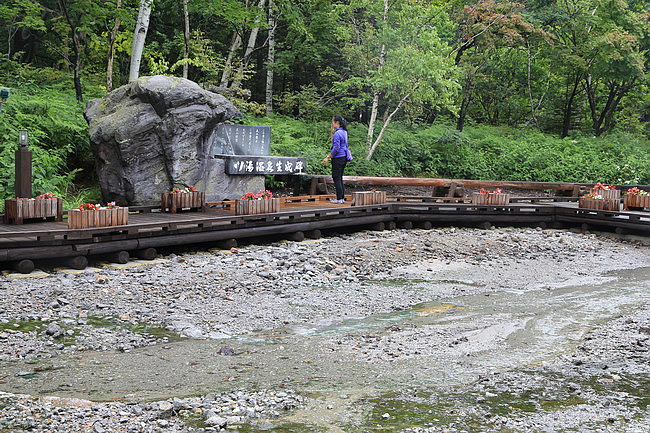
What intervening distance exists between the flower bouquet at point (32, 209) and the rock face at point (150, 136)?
2.65 metres

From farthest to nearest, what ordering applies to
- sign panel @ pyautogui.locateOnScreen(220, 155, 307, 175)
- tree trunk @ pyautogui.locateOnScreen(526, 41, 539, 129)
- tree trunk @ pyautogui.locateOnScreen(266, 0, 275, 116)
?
tree trunk @ pyautogui.locateOnScreen(526, 41, 539, 129) < tree trunk @ pyautogui.locateOnScreen(266, 0, 275, 116) < sign panel @ pyautogui.locateOnScreen(220, 155, 307, 175)

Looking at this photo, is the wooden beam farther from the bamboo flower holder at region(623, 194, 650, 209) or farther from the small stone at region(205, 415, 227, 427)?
the small stone at region(205, 415, 227, 427)

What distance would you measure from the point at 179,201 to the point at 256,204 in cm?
177

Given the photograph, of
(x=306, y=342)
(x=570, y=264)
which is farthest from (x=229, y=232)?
(x=570, y=264)

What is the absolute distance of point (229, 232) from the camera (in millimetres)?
12961

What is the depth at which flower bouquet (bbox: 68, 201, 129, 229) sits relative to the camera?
1063 cm

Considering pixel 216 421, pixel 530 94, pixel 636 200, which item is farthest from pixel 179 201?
pixel 530 94

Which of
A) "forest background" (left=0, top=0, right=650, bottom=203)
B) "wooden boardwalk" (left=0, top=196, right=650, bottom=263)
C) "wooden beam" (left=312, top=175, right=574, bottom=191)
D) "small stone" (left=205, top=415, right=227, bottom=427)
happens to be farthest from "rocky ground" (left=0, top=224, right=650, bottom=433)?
"forest background" (left=0, top=0, right=650, bottom=203)

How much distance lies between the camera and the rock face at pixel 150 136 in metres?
14.4

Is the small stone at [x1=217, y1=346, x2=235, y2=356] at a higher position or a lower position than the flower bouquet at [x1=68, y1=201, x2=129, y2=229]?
lower

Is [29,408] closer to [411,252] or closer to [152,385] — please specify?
[152,385]

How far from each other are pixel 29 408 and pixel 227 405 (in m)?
1.69

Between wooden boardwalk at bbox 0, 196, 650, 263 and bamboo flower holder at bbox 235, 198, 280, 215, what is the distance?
0.80 ft

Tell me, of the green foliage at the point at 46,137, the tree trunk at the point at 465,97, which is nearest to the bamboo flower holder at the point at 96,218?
the green foliage at the point at 46,137
